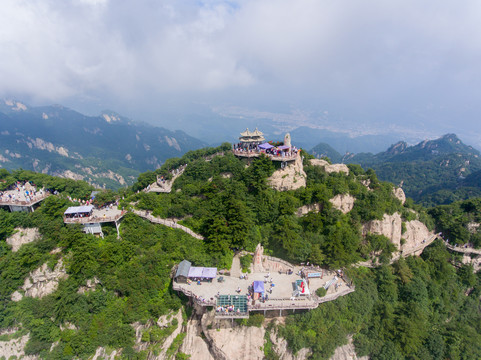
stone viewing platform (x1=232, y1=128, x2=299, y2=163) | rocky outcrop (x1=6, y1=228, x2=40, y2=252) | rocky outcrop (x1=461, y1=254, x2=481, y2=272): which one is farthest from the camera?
rocky outcrop (x1=461, y1=254, x2=481, y2=272)

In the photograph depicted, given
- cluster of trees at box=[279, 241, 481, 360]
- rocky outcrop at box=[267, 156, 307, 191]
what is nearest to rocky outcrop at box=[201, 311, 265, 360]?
cluster of trees at box=[279, 241, 481, 360]

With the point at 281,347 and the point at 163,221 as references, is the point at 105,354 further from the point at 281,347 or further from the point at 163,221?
the point at 281,347

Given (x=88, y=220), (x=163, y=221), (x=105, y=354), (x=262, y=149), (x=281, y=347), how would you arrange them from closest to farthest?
(x=105, y=354), (x=281, y=347), (x=88, y=220), (x=163, y=221), (x=262, y=149)

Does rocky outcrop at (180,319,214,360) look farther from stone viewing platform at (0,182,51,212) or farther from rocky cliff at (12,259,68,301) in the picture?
stone viewing platform at (0,182,51,212)

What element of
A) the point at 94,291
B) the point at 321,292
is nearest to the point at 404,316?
the point at 321,292

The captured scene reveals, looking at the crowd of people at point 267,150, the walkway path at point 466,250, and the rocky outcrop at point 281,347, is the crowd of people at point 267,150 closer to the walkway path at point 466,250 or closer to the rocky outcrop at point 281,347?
the rocky outcrop at point 281,347

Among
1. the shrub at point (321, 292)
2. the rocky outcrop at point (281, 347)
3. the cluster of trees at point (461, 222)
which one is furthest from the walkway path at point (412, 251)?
the rocky outcrop at point (281, 347)
